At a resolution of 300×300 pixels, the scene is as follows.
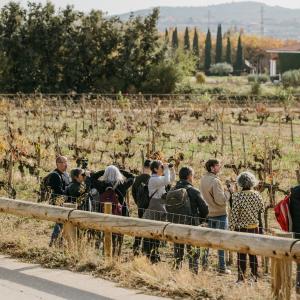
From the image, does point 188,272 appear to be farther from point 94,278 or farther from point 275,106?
point 275,106

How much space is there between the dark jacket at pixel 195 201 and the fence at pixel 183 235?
99 centimetres

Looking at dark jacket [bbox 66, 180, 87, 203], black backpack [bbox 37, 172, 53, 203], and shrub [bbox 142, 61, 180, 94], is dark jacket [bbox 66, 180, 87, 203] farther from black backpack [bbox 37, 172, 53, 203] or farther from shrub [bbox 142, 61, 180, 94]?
shrub [bbox 142, 61, 180, 94]

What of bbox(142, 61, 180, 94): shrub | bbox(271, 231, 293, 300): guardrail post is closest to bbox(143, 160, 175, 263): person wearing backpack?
bbox(271, 231, 293, 300): guardrail post

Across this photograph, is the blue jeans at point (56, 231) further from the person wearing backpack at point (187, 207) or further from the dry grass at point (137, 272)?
the person wearing backpack at point (187, 207)

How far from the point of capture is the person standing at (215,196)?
10.2m

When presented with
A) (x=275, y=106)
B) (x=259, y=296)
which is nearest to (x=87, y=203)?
(x=259, y=296)

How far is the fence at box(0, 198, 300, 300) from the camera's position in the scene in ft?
24.5


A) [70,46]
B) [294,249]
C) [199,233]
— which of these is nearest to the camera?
[294,249]

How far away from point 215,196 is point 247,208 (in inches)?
36.9

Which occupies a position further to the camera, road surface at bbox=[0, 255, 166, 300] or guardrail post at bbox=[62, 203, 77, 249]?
guardrail post at bbox=[62, 203, 77, 249]

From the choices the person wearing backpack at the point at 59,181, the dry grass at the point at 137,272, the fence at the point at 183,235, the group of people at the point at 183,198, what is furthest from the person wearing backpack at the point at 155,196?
the person wearing backpack at the point at 59,181

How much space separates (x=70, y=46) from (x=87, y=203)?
40.6 metres

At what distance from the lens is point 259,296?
7672 millimetres

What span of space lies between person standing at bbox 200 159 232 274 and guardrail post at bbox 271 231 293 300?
8.16ft
